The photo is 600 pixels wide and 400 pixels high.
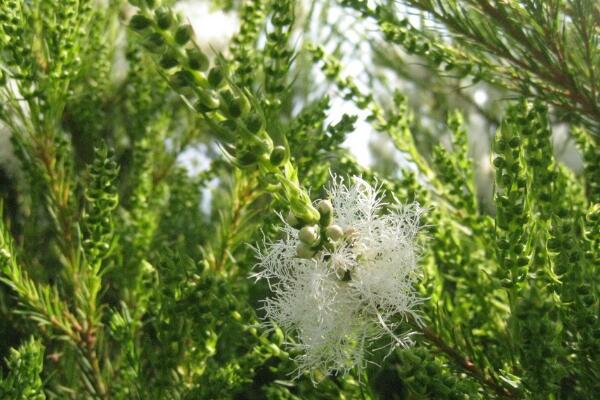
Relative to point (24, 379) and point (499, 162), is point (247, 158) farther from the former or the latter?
point (24, 379)

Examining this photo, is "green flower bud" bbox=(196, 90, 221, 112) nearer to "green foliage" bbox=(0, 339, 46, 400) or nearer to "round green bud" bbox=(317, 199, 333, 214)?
"round green bud" bbox=(317, 199, 333, 214)

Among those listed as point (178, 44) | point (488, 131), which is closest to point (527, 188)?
point (178, 44)

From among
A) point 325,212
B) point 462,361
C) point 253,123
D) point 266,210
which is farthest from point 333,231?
point 266,210

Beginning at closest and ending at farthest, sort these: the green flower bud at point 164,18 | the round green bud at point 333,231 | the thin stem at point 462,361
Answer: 1. the green flower bud at point 164,18
2. the round green bud at point 333,231
3. the thin stem at point 462,361

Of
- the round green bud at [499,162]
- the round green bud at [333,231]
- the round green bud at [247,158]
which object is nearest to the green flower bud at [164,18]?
Answer: the round green bud at [247,158]

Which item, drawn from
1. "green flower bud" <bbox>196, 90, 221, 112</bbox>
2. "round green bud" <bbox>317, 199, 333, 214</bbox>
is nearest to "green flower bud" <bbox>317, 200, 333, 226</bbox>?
"round green bud" <bbox>317, 199, 333, 214</bbox>

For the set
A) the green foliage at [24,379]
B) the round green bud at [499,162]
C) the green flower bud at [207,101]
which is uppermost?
the round green bud at [499,162]

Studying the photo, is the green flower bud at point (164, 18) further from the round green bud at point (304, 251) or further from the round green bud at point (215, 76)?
the round green bud at point (304, 251)

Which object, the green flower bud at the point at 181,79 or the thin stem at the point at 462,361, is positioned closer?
the green flower bud at the point at 181,79

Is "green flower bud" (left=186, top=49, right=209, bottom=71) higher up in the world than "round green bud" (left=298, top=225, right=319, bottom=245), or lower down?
higher up
